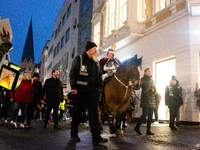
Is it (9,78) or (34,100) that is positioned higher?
(9,78)

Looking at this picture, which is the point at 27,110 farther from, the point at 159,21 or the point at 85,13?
the point at 85,13

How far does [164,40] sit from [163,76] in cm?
216

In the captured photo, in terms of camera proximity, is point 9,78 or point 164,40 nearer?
point 9,78

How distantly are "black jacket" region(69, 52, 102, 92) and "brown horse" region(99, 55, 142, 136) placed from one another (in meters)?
→ 0.99

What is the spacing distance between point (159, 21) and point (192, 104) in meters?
5.55

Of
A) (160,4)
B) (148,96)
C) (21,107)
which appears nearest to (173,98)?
(148,96)

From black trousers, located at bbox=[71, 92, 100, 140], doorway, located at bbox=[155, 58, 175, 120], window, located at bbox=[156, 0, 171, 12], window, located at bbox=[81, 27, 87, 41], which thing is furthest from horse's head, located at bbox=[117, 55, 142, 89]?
window, located at bbox=[81, 27, 87, 41]

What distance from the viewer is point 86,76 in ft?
15.6

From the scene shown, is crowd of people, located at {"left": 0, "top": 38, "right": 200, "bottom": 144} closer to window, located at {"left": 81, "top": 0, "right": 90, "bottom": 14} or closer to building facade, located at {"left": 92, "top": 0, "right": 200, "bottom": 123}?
building facade, located at {"left": 92, "top": 0, "right": 200, "bottom": 123}

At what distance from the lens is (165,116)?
13008mm

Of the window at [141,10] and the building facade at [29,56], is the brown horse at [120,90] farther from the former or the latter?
the building facade at [29,56]

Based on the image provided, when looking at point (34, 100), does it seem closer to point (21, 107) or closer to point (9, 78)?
point (21, 107)

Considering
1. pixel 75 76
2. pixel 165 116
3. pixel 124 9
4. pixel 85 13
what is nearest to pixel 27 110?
pixel 75 76

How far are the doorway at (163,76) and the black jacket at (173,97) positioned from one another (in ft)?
9.87
